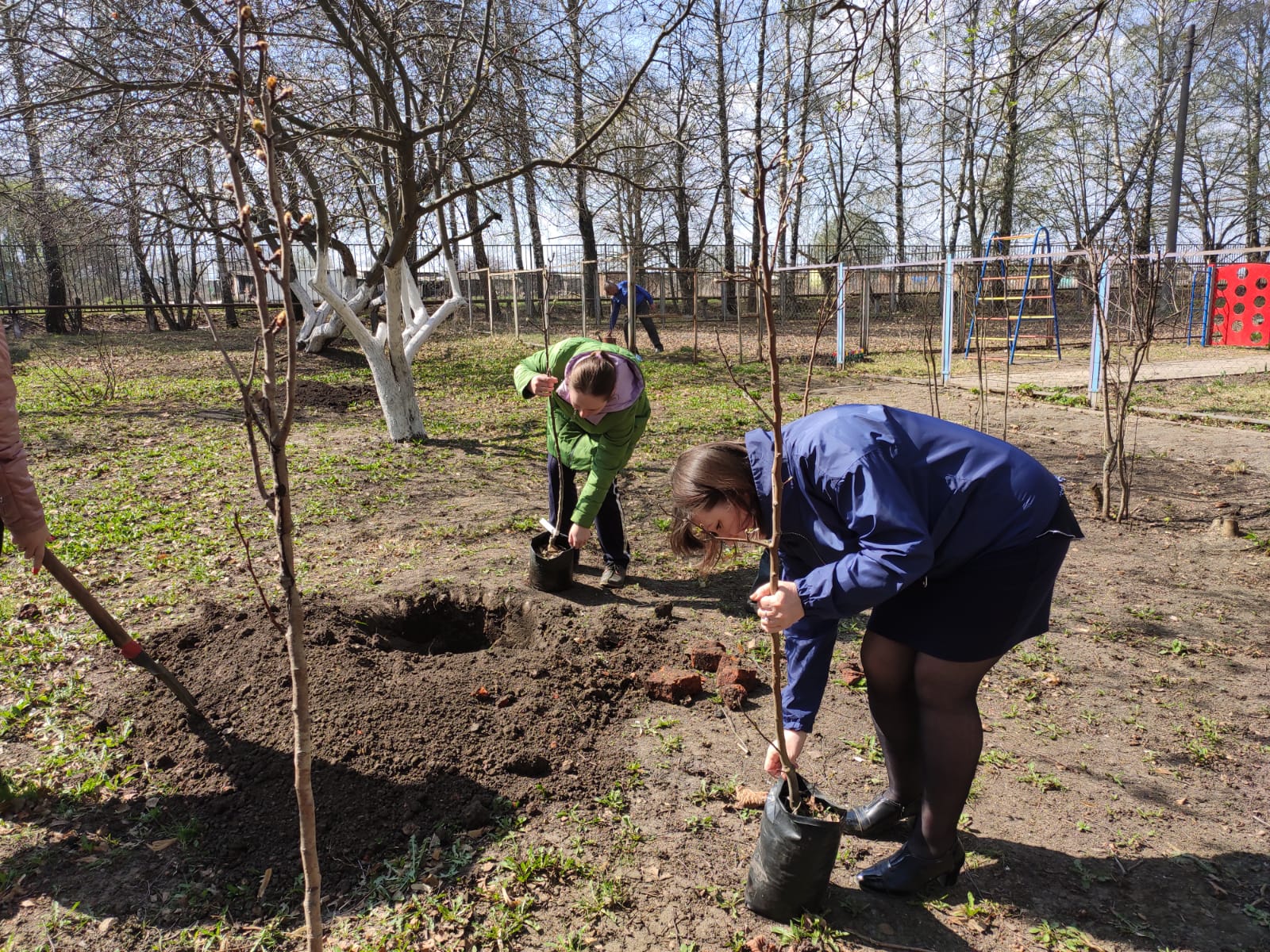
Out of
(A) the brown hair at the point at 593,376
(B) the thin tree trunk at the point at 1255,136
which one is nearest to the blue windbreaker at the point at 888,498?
(A) the brown hair at the point at 593,376

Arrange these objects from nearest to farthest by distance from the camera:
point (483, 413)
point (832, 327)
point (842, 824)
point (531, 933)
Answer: point (531, 933), point (842, 824), point (483, 413), point (832, 327)

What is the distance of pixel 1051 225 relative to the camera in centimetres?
3119

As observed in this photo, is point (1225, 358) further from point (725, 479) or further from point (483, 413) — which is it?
point (725, 479)

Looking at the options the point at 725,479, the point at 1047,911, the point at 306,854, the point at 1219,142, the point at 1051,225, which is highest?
the point at 1219,142

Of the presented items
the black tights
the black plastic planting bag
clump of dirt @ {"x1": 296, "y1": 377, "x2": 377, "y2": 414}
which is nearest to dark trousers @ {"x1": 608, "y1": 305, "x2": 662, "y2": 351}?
clump of dirt @ {"x1": 296, "y1": 377, "x2": 377, "y2": 414}

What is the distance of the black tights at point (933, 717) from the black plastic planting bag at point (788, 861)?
250mm

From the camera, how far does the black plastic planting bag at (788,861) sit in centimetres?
196

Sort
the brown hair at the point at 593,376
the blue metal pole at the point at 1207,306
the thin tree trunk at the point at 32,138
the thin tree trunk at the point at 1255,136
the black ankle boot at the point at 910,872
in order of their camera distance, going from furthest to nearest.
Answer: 1. the thin tree trunk at the point at 1255,136
2. the blue metal pole at the point at 1207,306
3. the thin tree trunk at the point at 32,138
4. the brown hair at the point at 593,376
5. the black ankle boot at the point at 910,872

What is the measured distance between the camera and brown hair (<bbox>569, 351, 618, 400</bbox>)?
3529 millimetres

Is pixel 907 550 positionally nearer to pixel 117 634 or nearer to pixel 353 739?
pixel 353 739

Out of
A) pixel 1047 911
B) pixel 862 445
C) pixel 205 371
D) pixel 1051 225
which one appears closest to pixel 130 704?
pixel 862 445

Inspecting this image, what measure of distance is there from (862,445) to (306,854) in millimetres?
1327

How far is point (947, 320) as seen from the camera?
11.5 metres

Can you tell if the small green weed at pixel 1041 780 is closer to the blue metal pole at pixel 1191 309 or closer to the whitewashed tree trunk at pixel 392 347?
the whitewashed tree trunk at pixel 392 347
